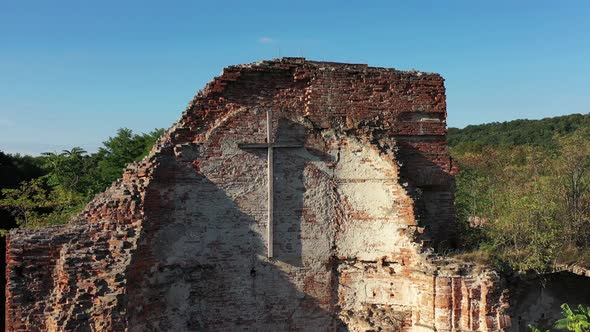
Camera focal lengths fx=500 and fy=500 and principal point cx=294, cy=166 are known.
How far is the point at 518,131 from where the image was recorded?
48000 millimetres

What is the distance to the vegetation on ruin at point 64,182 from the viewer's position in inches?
617

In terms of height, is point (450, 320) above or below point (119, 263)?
below

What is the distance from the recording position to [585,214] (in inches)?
392

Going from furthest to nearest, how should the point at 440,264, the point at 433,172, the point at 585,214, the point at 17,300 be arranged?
1. the point at 585,214
2. the point at 433,172
3. the point at 440,264
4. the point at 17,300

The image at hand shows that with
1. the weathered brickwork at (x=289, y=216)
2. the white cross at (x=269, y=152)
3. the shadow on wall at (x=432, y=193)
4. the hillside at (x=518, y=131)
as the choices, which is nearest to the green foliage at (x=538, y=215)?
the shadow on wall at (x=432, y=193)

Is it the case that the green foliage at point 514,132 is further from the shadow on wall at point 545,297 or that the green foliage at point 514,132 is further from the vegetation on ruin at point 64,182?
the shadow on wall at point 545,297

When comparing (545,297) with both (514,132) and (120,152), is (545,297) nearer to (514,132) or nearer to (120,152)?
(120,152)

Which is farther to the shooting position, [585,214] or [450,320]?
[585,214]

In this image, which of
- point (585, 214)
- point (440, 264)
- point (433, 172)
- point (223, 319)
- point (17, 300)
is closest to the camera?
point (17, 300)

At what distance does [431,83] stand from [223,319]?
5.21 metres

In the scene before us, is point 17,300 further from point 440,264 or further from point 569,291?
point 569,291

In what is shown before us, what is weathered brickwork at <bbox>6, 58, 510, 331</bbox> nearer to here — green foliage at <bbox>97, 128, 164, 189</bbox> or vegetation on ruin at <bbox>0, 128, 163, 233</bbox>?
vegetation on ruin at <bbox>0, 128, 163, 233</bbox>

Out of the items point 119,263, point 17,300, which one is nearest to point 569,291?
point 119,263

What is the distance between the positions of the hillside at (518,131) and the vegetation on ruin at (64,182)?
95.1ft
